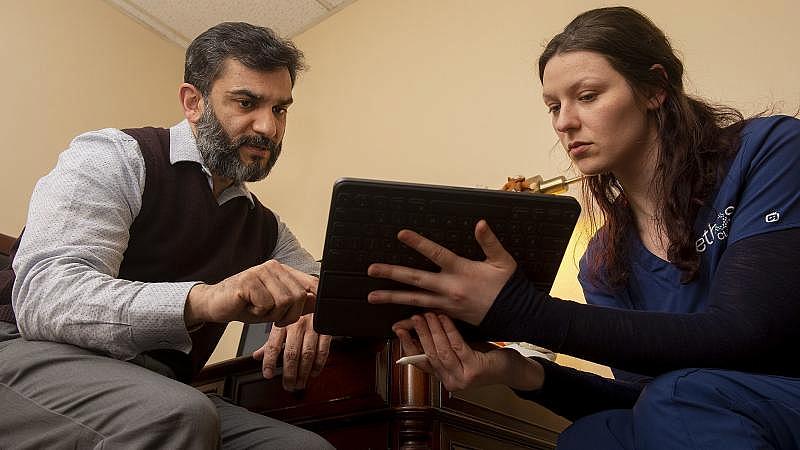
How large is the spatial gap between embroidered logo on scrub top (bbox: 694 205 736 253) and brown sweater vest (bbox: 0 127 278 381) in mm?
766

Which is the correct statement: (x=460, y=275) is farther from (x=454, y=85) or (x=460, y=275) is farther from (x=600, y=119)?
(x=454, y=85)

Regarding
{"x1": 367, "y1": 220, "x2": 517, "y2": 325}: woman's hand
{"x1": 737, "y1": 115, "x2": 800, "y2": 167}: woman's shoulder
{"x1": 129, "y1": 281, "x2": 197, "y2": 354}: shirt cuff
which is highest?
{"x1": 737, "y1": 115, "x2": 800, "y2": 167}: woman's shoulder

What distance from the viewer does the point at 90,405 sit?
78 cm

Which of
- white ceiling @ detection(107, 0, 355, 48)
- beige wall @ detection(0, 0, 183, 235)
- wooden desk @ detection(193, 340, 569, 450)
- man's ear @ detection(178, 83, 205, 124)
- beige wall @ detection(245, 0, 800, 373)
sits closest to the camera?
wooden desk @ detection(193, 340, 569, 450)

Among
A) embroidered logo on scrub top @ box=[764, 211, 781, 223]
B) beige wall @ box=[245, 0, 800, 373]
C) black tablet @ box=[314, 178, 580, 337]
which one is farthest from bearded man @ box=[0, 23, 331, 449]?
beige wall @ box=[245, 0, 800, 373]

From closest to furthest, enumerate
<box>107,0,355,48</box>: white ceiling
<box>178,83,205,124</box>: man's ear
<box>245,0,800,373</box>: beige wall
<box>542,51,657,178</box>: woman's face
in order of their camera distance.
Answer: <box>542,51,657,178</box>: woman's face
<box>178,83,205,124</box>: man's ear
<box>245,0,800,373</box>: beige wall
<box>107,0,355,48</box>: white ceiling

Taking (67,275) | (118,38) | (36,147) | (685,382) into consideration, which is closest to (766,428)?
(685,382)

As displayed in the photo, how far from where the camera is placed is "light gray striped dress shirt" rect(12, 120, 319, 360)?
Result: 85 cm

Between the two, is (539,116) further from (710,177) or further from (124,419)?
(124,419)

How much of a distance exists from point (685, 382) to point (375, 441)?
61cm

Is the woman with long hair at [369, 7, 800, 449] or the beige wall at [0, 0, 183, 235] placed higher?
the beige wall at [0, 0, 183, 235]

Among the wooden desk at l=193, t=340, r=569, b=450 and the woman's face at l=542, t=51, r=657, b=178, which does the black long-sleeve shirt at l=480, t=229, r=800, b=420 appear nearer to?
the woman's face at l=542, t=51, r=657, b=178

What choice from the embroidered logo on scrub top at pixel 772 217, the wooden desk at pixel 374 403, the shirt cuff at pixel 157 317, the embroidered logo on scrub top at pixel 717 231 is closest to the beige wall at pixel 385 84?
the wooden desk at pixel 374 403

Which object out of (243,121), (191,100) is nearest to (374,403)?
(243,121)
